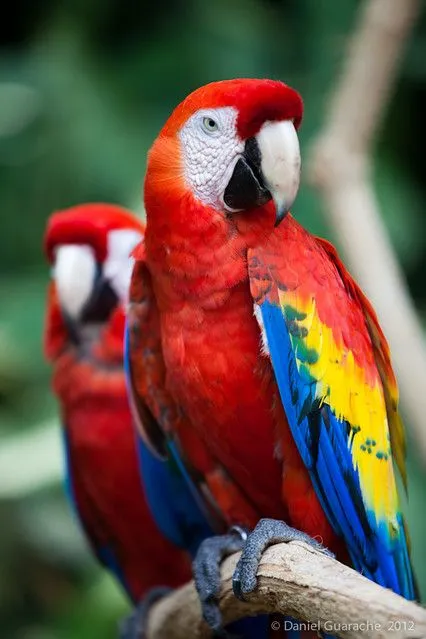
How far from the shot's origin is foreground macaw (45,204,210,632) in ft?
4.61

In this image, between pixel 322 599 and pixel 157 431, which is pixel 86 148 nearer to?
pixel 157 431

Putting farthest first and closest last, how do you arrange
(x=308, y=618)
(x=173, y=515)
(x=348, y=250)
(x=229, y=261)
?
1. (x=348, y=250)
2. (x=173, y=515)
3. (x=229, y=261)
4. (x=308, y=618)

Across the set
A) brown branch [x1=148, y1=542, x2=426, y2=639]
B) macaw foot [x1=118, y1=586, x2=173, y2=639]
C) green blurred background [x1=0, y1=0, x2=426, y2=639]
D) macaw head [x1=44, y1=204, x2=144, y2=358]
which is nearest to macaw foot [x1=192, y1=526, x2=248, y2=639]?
brown branch [x1=148, y1=542, x2=426, y2=639]

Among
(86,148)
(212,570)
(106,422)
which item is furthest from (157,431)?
(86,148)

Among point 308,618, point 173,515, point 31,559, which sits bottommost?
point 31,559

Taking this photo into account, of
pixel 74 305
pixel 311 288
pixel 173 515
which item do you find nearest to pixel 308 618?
pixel 311 288

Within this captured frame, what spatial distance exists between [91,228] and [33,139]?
3.46 feet

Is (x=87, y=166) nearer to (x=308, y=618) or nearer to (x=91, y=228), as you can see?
(x=91, y=228)

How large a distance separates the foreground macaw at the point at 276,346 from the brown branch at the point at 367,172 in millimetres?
564

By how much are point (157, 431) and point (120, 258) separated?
1.29 feet

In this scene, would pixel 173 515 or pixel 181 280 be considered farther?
pixel 173 515

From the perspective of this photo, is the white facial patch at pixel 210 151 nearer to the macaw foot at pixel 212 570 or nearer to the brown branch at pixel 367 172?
the macaw foot at pixel 212 570

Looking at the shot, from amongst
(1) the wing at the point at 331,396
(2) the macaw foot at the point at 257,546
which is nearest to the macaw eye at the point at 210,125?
(1) the wing at the point at 331,396

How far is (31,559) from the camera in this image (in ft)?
7.21
